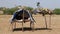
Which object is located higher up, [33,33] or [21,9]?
[21,9]

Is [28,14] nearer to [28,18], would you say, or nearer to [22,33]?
[28,18]

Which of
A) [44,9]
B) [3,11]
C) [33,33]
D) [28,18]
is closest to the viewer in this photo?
[33,33]

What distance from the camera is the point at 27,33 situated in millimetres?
16031

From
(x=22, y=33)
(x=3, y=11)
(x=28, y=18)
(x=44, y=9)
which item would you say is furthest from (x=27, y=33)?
(x=3, y=11)

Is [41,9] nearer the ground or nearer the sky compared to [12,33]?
nearer the sky

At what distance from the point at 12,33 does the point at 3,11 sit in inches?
1486

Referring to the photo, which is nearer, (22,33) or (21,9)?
(22,33)

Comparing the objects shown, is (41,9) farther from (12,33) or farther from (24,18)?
(12,33)

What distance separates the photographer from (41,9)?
1892 centimetres

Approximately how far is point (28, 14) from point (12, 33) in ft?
7.36

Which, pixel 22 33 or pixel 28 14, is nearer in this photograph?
pixel 22 33

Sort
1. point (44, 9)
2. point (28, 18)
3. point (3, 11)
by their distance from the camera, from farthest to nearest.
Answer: point (3, 11), point (44, 9), point (28, 18)

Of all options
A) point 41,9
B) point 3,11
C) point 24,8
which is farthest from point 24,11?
point 3,11

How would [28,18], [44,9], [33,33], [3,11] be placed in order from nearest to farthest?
[33,33] < [28,18] < [44,9] < [3,11]
